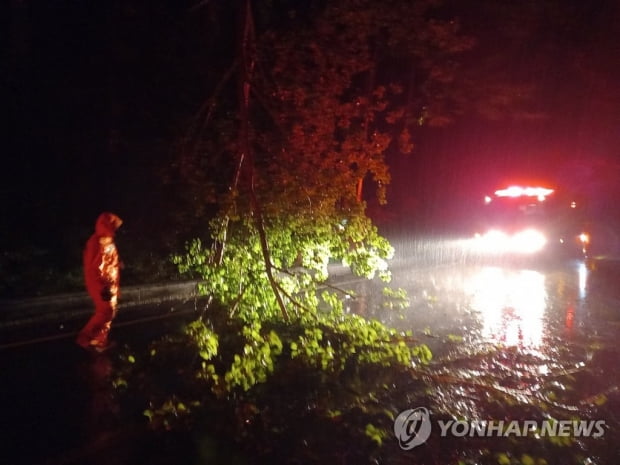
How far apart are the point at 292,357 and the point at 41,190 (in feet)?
28.1

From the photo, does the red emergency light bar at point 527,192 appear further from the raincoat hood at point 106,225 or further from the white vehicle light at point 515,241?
the raincoat hood at point 106,225

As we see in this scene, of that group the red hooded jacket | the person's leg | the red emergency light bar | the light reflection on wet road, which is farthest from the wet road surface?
the red emergency light bar

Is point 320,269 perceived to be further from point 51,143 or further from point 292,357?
point 51,143

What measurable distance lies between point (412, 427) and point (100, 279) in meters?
4.08

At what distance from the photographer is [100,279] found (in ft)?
21.3

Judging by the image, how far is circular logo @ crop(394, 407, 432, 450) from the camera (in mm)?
4199

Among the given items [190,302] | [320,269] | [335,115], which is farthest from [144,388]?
[190,302]

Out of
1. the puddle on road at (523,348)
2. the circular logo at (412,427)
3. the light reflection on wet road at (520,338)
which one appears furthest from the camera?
the light reflection on wet road at (520,338)

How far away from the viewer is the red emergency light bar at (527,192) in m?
15.9

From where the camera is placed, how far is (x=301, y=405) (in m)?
4.70

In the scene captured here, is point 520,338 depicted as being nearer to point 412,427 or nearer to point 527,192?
point 412,427
